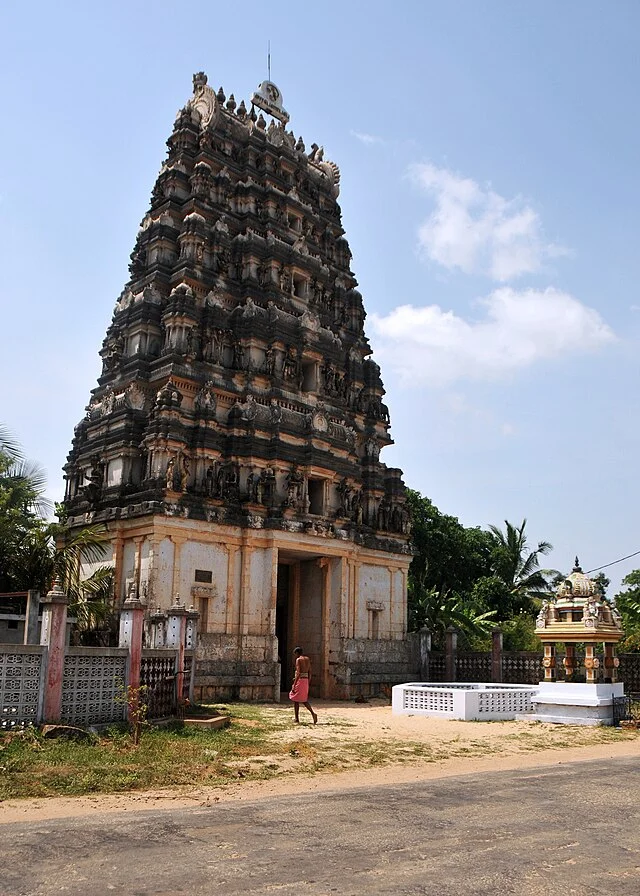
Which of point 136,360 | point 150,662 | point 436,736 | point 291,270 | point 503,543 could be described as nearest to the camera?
point 150,662

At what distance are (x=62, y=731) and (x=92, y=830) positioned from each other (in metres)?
5.91

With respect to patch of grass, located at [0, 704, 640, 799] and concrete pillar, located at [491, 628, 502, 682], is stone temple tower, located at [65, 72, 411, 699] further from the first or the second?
patch of grass, located at [0, 704, 640, 799]

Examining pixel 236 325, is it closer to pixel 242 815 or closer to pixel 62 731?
pixel 62 731

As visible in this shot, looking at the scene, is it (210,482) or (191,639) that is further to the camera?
(210,482)

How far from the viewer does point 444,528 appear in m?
54.1

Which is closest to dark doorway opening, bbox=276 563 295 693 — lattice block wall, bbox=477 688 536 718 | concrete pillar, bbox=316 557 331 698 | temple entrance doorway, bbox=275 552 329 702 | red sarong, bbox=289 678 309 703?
temple entrance doorway, bbox=275 552 329 702

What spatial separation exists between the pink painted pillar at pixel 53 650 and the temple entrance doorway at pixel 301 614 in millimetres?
14700

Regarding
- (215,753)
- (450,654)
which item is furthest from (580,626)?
(215,753)

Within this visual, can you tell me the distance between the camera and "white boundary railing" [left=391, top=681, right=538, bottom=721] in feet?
70.1

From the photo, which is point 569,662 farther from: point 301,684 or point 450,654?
point 450,654

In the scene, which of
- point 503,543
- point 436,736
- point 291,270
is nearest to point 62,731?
point 436,736

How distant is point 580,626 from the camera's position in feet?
70.2

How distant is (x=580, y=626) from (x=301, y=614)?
1134 cm

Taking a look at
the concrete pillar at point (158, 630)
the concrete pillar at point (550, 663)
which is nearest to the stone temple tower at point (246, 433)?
the concrete pillar at point (158, 630)
